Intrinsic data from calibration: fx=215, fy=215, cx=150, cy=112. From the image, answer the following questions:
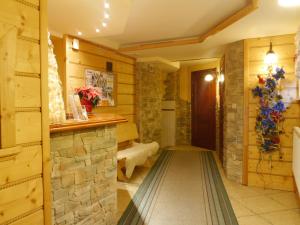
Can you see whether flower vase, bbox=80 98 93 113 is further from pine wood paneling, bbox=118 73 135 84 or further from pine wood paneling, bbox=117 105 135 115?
pine wood paneling, bbox=118 73 135 84

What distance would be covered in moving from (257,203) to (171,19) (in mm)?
2566

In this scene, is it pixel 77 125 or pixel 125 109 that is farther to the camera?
pixel 125 109

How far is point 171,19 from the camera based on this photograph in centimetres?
279

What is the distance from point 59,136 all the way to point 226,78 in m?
2.94

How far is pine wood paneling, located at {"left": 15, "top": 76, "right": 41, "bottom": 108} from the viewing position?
3.79ft

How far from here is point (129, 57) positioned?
4.37 meters

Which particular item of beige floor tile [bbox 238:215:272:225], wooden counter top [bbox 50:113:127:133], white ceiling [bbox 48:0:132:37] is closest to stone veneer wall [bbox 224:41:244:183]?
beige floor tile [bbox 238:215:272:225]

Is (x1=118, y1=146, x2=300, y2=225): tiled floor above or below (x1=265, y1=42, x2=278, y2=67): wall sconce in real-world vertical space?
below

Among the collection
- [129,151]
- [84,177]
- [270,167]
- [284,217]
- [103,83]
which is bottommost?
[284,217]

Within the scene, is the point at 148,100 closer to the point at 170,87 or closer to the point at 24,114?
the point at 170,87

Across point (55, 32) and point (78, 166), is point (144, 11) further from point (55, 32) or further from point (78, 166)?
point (78, 166)

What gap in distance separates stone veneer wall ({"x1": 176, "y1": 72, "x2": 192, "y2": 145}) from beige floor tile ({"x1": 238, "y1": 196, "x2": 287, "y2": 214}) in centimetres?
337

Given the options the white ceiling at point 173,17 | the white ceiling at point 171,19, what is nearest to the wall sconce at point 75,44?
the white ceiling at point 171,19

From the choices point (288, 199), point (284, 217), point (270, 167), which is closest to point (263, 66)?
point (270, 167)
